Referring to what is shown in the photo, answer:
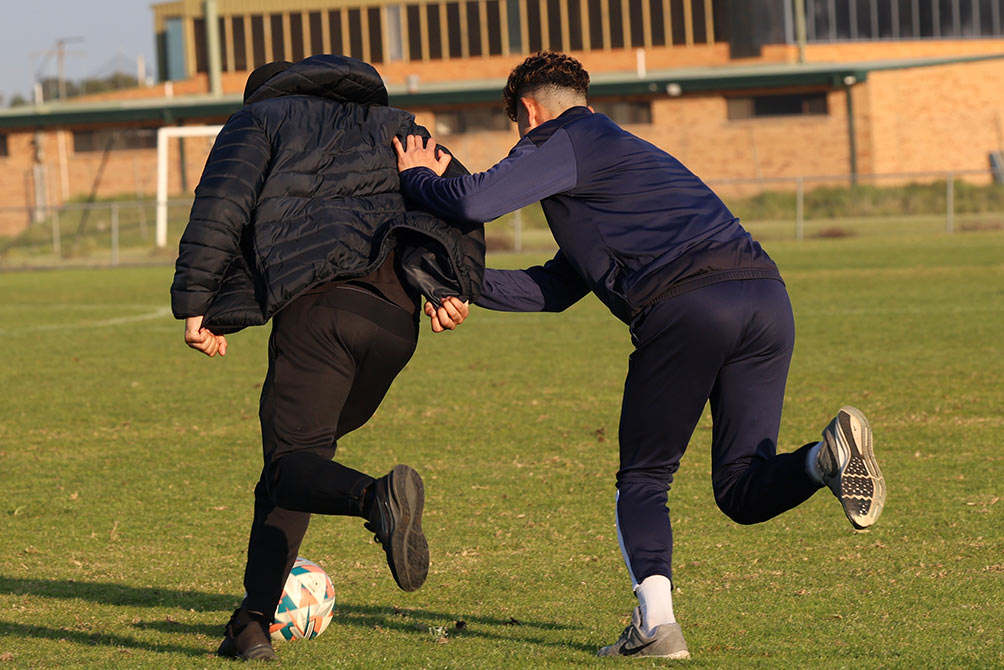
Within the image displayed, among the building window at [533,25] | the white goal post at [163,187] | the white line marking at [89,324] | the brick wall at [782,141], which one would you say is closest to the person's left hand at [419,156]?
the white line marking at [89,324]

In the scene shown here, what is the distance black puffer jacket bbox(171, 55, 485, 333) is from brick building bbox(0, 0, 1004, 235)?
132ft

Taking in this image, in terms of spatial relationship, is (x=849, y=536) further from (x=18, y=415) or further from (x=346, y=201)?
(x=18, y=415)

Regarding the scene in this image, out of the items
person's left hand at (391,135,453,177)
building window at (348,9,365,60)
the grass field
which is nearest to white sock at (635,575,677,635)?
the grass field

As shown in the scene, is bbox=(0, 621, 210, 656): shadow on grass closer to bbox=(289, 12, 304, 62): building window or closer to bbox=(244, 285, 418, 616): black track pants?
bbox=(244, 285, 418, 616): black track pants

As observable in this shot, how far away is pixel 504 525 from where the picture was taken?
728 centimetres

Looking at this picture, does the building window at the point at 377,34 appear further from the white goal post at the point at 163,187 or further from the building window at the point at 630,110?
the white goal post at the point at 163,187

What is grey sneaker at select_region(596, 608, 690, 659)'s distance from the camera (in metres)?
4.61

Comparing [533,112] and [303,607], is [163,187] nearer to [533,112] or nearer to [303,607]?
[303,607]

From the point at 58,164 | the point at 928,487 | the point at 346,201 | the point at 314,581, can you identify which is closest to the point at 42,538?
the point at 314,581

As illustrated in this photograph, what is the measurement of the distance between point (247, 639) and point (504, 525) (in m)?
2.56

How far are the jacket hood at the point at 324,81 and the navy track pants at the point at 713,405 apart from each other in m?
1.27

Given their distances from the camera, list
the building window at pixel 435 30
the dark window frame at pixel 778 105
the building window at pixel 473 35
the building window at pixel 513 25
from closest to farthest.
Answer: the dark window frame at pixel 778 105 < the building window at pixel 513 25 < the building window at pixel 473 35 < the building window at pixel 435 30

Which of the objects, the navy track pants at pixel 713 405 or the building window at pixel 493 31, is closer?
the navy track pants at pixel 713 405

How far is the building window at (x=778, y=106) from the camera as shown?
49.8 meters
